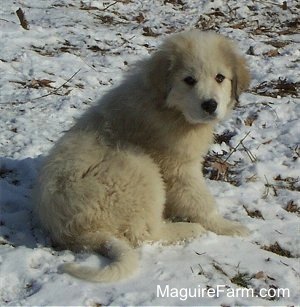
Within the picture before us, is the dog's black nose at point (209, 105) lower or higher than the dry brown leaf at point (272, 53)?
higher

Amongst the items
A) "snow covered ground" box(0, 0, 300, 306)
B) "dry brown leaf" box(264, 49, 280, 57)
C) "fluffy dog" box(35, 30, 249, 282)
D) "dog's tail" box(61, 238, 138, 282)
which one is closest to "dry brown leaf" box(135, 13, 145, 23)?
"snow covered ground" box(0, 0, 300, 306)

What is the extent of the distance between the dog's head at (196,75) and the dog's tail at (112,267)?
3.56ft

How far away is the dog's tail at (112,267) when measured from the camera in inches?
144

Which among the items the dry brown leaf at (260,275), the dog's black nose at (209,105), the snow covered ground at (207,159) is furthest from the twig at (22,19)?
the dry brown leaf at (260,275)

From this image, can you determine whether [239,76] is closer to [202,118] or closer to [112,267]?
[202,118]

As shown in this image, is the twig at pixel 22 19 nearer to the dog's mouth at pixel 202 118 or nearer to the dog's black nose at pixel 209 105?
the dog's mouth at pixel 202 118

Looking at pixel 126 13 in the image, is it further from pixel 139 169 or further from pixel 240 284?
pixel 240 284

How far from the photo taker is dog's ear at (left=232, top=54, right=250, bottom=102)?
4574 millimetres

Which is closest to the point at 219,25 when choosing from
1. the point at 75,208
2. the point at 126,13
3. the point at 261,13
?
the point at 261,13

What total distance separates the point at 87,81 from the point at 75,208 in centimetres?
331

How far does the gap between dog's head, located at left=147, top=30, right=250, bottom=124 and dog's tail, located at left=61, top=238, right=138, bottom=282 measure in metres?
1.08

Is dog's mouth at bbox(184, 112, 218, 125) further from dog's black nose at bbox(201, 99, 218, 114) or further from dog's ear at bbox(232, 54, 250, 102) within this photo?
dog's ear at bbox(232, 54, 250, 102)

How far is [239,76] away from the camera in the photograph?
459 cm

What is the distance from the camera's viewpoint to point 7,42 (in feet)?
25.0
